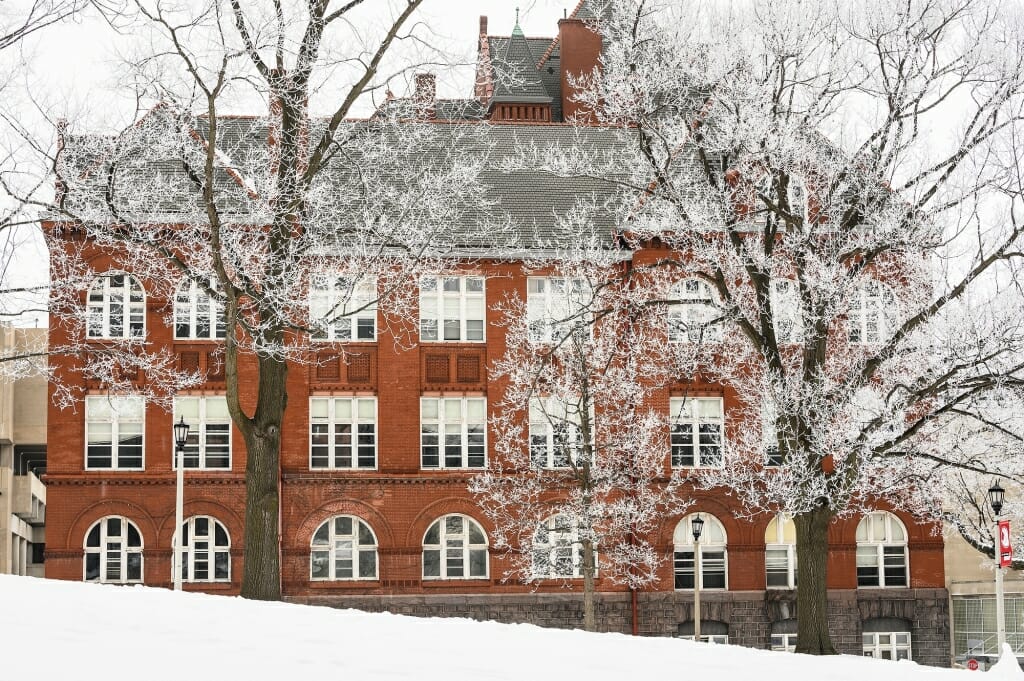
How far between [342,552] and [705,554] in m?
10.6

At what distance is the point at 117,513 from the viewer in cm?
3897

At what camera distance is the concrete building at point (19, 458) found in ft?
244

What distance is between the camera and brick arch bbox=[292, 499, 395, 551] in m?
39.5

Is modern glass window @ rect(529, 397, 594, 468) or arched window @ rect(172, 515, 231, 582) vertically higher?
modern glass window @ rect(529, 397, 594, 468)

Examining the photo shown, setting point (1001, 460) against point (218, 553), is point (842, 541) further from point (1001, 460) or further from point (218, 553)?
point (218, 553)

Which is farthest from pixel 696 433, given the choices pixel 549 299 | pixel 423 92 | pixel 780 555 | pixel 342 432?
pixel 423 92

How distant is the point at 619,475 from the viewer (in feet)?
124

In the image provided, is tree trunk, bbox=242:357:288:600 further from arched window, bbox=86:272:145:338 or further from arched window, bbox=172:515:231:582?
arched window, bbox=86:272:145:338

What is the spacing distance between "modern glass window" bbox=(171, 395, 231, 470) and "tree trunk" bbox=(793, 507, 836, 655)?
1847 centimetres

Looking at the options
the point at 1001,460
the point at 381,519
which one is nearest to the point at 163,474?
the point at 381,519

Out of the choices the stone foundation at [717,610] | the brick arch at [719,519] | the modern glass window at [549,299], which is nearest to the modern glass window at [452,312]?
the modern glass window at [549,299]

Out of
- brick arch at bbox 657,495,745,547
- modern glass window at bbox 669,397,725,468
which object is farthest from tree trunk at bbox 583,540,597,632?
modern glass window at bbox 669,397,725,468

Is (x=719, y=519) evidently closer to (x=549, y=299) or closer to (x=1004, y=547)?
(x=549, y=299)

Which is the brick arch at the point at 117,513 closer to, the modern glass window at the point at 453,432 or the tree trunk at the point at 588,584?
the modern glass window at the point at 453,432
